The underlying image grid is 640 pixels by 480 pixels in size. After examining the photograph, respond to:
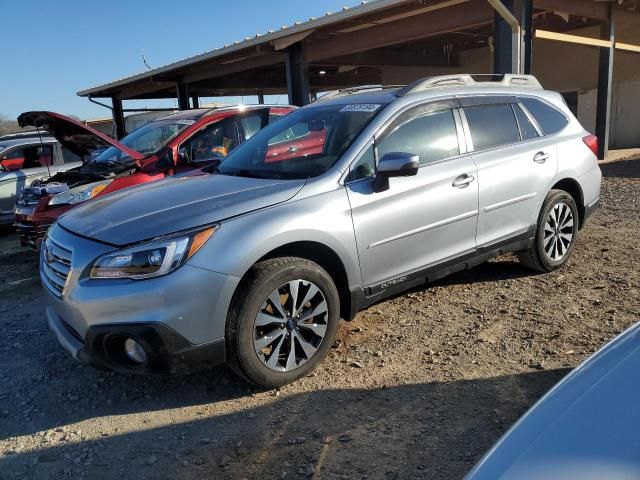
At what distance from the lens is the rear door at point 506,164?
4328 mm

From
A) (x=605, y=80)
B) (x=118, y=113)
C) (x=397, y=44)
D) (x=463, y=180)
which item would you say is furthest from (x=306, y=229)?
(x=118, y=113)

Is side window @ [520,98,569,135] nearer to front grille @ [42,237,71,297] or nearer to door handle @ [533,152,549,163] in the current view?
door handle @ [533,152,549,163]

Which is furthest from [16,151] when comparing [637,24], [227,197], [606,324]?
[637,24]

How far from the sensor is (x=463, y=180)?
412 cm

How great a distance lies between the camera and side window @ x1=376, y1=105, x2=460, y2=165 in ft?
12.7

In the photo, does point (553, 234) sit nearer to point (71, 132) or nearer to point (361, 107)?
point (361, 107)

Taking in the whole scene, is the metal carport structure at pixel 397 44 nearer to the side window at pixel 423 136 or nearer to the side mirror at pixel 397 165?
the side window at pixel 423 136

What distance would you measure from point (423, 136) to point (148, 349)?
96.7 inches

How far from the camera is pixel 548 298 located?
451 centimetres

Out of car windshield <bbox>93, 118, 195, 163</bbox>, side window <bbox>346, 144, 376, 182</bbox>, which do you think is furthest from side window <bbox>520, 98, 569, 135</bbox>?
car windshield <bbox>93, 118, 195, 163</bbox>

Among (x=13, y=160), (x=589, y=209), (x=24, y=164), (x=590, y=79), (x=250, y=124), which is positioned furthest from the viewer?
(x=590, y=79)

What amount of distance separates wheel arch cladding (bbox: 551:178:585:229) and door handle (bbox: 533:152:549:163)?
1.15 ft

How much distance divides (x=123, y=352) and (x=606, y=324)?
3301mm

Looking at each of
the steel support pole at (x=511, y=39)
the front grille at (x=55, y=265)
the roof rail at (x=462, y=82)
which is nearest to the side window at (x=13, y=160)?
the front grille at (x=55, y=265)
